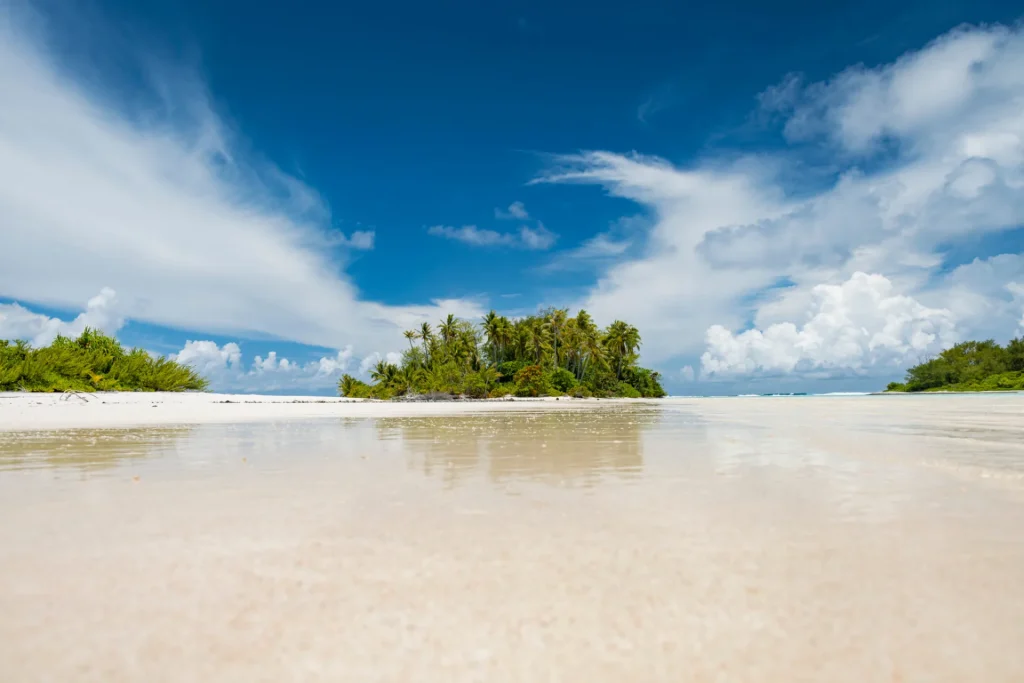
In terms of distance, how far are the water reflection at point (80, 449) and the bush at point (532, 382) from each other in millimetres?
44142

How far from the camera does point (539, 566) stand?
2562 millimetres

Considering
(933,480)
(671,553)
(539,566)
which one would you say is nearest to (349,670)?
(539,566)

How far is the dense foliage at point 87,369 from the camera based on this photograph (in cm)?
2534

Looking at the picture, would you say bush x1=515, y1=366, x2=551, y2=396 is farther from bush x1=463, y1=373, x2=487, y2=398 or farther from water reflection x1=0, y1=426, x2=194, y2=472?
water reflection x1=0, y1=426, x2=194, y2=472

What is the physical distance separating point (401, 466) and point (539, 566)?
3768 millimetres

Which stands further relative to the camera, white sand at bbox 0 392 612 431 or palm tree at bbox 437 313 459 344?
palm tree at bbox 437 313 459 344

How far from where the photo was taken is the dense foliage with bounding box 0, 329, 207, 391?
83.1 ft

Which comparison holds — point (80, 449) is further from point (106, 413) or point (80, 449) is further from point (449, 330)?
point (449, 330)

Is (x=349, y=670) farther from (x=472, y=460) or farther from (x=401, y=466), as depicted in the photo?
(x=472, y=460)

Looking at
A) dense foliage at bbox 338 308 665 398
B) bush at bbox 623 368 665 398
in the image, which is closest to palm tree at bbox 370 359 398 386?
dense foliage at bbox 338 308 665 398

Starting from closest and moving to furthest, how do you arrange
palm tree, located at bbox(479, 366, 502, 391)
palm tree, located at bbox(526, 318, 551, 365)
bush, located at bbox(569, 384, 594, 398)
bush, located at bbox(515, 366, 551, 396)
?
1. palm tree, located at bbox(479, 366, 502, 391)
2. bush, located at bbox(515, 366, 551, 396)
3. bush, located at bbox(569, 384, 594, 398)
4. palm tree, located at bbox(526, 318, 551, 365)

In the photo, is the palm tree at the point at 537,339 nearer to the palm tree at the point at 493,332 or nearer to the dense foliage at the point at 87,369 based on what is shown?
the palm tree at the point at 493,332

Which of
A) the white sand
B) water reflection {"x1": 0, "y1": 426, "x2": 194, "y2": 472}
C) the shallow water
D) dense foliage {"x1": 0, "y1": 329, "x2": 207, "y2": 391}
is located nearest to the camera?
the shallow water

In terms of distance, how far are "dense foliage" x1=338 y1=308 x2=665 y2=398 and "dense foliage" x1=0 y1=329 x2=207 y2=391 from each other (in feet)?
65.6
